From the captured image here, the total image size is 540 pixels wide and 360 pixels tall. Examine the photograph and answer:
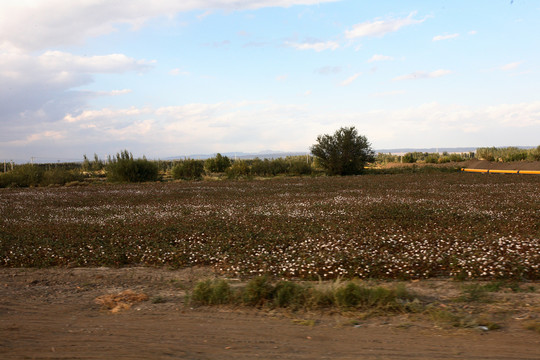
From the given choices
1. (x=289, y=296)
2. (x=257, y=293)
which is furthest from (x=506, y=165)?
(x=257, y=293)

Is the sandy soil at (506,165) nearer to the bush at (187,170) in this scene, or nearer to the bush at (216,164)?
the bush at (216,164)

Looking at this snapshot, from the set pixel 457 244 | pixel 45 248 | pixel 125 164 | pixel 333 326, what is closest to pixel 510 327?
pixel 333 326

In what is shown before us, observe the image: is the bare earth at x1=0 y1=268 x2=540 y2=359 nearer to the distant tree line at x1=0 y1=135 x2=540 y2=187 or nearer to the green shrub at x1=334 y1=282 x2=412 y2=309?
the green shrub at x1=334 y1=282 x2=412 y2=309

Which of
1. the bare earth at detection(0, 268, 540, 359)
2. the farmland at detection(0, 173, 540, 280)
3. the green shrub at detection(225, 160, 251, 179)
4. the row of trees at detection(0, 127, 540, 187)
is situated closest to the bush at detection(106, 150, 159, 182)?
the row of trees at detection(0, 127, 540, 187)

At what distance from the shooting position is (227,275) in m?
8.08

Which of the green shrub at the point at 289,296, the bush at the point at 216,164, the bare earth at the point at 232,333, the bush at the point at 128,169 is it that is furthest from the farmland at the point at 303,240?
the bush at the point at 216,164

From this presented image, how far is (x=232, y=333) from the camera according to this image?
5043 mm

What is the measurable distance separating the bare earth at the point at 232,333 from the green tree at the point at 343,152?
45.0 m

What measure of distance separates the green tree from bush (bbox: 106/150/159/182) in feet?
67.8

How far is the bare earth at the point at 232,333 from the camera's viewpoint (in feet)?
14.7

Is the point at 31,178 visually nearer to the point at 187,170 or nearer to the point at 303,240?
the point at 187,170

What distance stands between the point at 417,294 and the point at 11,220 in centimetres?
1566

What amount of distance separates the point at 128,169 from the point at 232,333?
140 feet

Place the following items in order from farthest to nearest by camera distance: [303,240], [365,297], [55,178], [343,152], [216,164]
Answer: [216,164], [343,152], [55,178], [303,240], [365,297]
